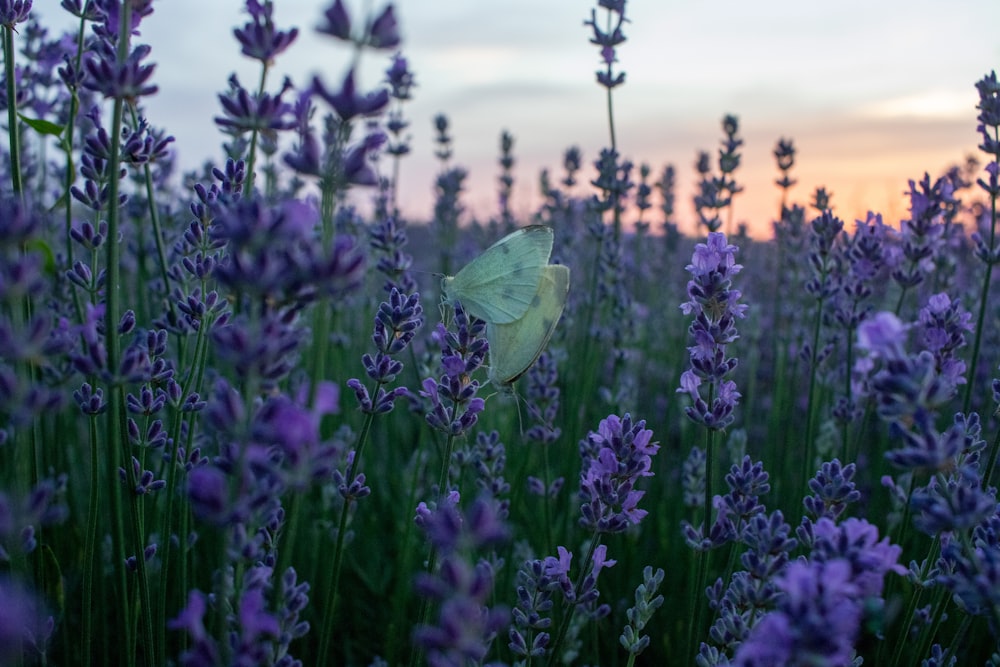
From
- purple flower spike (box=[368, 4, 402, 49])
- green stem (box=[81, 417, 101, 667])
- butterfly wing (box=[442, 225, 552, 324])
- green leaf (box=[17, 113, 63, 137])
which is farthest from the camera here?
butterfly wing (box=[442, 225, 552, 324])

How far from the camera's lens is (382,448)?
3949 millimetres

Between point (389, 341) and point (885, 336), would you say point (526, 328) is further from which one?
point (885, 336)

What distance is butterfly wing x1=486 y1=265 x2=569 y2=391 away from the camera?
2.33 metres

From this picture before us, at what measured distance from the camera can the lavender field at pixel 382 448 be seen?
0.97 metres

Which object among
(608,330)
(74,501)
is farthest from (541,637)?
(608,330)

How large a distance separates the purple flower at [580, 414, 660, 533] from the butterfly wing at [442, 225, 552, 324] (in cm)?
73

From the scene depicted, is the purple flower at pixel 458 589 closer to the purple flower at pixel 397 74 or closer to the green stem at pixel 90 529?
the green stem at pixel 90 529

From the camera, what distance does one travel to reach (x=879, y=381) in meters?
1.07

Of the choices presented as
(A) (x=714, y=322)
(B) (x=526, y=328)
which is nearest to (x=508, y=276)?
(B) (x=526, y=328)

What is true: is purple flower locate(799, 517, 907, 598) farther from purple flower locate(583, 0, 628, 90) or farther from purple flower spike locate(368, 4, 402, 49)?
purple flower locate(583, 0, 628, 90)

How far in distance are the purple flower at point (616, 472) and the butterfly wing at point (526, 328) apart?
2.41 ft

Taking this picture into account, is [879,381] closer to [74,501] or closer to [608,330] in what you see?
[74,501]

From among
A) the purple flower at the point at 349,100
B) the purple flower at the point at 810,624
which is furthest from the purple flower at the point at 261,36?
the purple flower at the point at 810,624

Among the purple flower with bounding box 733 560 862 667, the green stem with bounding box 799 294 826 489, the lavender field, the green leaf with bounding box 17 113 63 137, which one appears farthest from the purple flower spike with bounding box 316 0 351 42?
the green stem with bounding box 799 294 826 489
